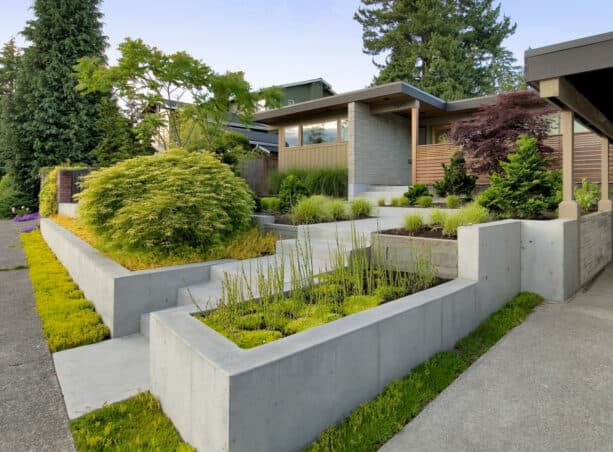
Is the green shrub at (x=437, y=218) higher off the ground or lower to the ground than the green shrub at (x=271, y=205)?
lower

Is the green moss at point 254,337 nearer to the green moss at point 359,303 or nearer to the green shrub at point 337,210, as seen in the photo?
the green moss at point 359,303

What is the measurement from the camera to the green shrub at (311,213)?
6.05 metres

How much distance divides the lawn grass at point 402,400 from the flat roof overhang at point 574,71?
2.70 meters

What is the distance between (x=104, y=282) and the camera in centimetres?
368

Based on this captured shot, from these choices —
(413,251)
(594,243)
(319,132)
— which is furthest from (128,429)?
(319,132)

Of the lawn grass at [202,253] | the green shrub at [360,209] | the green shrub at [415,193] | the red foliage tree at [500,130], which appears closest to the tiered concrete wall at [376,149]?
the green shrub at [415,193]

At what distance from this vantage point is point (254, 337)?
226 cm

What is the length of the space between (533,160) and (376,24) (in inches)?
878

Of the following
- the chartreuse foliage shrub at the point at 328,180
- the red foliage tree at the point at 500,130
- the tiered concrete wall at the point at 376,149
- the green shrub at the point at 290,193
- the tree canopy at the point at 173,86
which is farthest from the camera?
the tiered concrete wall at the point at 376,149

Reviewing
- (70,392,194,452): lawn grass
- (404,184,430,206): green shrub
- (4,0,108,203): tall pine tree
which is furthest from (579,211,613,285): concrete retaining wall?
(4,0,108,203): tall pine tree

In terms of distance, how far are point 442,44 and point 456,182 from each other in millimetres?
16231

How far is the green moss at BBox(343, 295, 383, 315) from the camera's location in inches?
109

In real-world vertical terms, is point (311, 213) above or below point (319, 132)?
below

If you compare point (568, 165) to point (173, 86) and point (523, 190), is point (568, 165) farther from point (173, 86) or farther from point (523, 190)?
point (173, 86)
